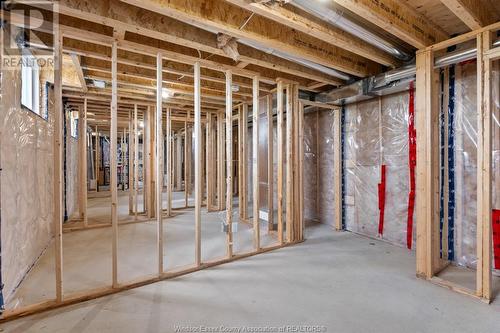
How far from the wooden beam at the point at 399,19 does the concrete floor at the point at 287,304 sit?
2.38 metres

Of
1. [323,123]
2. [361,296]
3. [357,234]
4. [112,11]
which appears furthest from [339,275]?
[112,11]

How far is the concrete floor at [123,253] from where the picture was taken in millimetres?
2422

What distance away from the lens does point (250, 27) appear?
2367 mm

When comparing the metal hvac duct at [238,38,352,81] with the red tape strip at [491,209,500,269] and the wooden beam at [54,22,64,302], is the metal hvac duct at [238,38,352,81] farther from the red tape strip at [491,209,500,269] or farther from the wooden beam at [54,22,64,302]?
the red tape strip at [491,209,500,269]

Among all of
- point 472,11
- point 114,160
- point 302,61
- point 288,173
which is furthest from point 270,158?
point 472,11

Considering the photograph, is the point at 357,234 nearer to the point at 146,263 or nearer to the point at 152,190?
the point at 146,263

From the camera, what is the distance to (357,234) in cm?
420

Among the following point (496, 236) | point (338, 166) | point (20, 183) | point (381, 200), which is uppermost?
point (338, 166)

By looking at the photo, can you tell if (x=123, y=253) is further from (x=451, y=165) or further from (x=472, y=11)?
(x=472, y=11)

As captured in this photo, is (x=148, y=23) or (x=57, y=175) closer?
(x=57, y=175)

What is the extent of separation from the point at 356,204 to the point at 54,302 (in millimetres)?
4043

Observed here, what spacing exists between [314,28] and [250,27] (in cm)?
58
